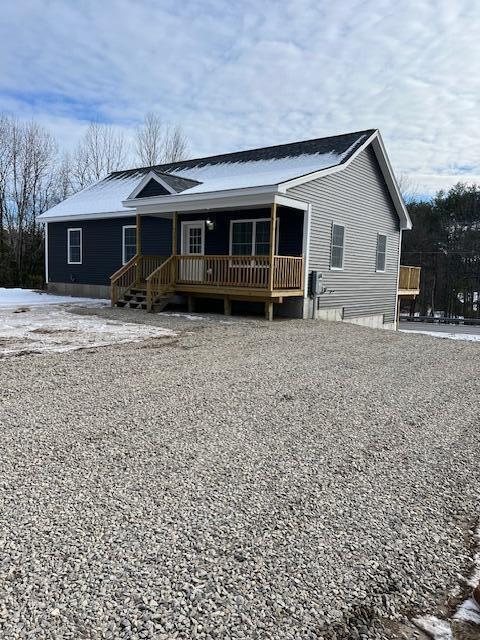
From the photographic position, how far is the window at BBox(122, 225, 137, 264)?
55.5 feet

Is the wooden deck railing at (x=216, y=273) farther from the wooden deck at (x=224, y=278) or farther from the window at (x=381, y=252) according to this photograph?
the window at (x=381, y=252)

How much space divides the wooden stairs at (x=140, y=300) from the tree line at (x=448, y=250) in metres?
25.4

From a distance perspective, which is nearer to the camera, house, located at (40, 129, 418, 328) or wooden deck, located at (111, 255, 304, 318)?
wooden deck, located at (111, 255, 304, 318)

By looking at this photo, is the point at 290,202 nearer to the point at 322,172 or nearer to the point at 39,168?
the point at 322,172

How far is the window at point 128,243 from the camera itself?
16922 millimetres

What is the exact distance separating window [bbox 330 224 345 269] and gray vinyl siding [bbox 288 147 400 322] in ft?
0.62

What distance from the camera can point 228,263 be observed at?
40.4ft

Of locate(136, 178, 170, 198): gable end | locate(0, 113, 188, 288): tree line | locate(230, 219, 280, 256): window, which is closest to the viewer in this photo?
locate(230, 219, 280, 256): window

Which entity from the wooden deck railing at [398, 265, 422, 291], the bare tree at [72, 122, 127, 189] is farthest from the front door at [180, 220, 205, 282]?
the bare tree at [72, 122, 127, 189]

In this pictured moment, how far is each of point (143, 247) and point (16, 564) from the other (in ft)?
48.9

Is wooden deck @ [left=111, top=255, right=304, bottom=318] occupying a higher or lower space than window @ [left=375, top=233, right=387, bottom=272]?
lower

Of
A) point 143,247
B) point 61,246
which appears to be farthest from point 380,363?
point 61,246

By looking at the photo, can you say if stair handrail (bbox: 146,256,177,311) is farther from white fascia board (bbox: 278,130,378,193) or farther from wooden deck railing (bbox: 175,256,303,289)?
A: white fascia board (bbox: 278,130,378,193)

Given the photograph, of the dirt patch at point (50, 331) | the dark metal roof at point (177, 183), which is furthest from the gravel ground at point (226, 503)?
the dark metal roof at point (177, 183)
